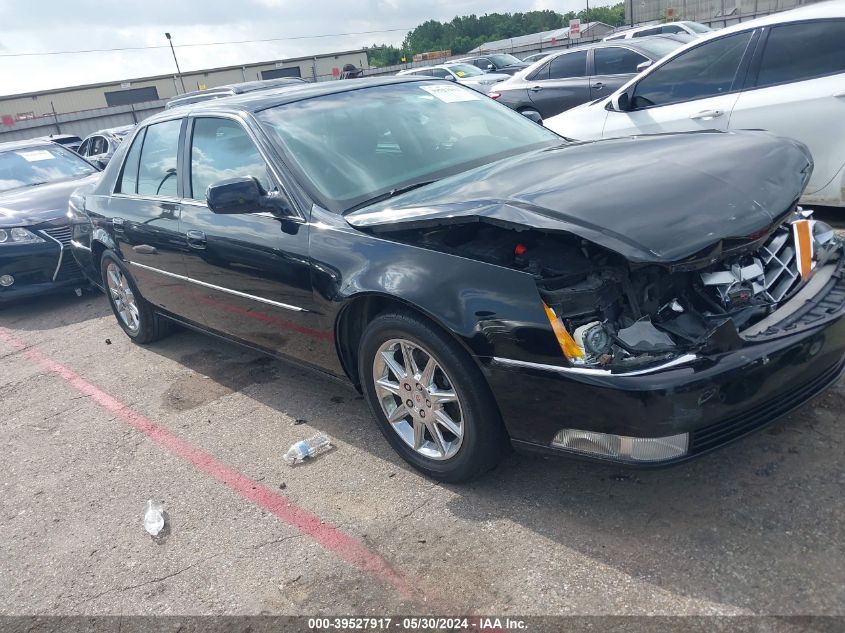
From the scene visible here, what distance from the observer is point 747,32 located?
213 inches

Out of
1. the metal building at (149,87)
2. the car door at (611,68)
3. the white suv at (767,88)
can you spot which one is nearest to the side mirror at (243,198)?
the white suv at (767,88)

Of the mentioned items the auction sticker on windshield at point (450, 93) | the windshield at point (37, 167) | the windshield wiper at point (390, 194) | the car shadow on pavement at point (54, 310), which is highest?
the auction sticker on windshield at point (450, 93)

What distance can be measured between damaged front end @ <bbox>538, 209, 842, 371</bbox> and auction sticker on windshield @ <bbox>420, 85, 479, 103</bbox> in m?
2.07

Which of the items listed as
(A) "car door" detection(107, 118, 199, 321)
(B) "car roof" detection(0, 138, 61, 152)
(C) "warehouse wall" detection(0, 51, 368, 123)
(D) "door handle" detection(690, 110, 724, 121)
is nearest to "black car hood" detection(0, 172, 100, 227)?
(B) "car roof" detection(0, 138, 61, 152)

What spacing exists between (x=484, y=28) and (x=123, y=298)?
289 feet

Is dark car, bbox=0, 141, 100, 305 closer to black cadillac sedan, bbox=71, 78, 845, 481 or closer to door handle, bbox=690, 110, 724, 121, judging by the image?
black cadillac sedan, bbox=71, 78, 845, 481

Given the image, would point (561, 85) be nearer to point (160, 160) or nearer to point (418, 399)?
point (160, 160)

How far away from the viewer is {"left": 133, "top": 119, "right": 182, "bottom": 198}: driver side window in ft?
14.5

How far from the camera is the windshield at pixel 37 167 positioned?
8266 millimetres

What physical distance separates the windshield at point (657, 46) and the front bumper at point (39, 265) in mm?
7720

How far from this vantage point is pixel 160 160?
4617 millimetres

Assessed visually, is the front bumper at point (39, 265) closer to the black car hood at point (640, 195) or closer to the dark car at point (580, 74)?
the black car hood at point (640, 195)

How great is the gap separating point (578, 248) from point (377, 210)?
985 mm

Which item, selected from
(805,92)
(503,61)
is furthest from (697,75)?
(503,61)
